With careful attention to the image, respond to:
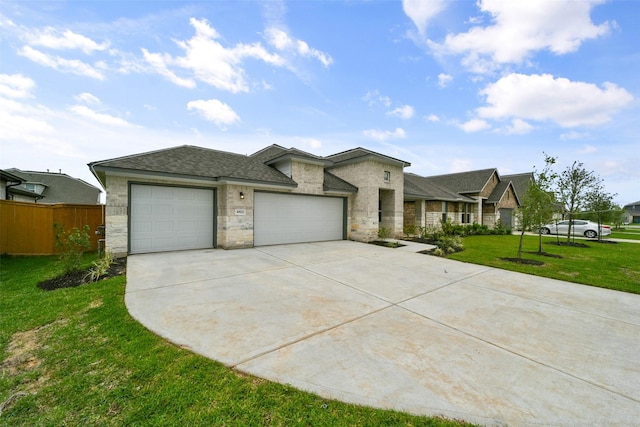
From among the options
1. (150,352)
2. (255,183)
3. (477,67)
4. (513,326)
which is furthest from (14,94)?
(477,67)

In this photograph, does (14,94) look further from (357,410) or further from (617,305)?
(617,305)

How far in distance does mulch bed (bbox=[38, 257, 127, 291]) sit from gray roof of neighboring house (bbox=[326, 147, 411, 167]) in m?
11.2

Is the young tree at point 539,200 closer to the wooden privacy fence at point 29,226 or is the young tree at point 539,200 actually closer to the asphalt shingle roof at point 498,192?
the asphalt shingle roof at point 498,192

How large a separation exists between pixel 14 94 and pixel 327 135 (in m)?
15.0

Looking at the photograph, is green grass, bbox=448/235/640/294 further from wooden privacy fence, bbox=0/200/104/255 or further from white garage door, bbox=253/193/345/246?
wooden privacy fence, bbox=0/200/104/255

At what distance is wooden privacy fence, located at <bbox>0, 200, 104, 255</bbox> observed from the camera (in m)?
9.16

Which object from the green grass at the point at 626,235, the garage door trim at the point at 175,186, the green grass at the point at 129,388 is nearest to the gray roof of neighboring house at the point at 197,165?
the garage door trim at the point at 175,186

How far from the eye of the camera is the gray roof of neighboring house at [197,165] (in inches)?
333

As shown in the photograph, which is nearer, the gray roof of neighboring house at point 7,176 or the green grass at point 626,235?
the gray roof of neighboring house at point 7,176

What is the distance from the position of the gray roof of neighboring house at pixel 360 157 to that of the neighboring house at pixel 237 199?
0.22 ft

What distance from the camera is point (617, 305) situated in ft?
16.7

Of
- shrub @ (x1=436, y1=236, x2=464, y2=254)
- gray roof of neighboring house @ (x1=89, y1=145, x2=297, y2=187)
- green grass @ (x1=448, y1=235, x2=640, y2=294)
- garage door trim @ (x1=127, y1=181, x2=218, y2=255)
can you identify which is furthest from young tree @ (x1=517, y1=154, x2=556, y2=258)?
garage door trim @ (x1=127, y1=181, x2=218, y2=255)

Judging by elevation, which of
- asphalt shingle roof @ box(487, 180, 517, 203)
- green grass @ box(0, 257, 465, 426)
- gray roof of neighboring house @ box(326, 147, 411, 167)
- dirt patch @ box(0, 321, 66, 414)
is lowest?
dirt patch @ box(0, 321, 66, 414)

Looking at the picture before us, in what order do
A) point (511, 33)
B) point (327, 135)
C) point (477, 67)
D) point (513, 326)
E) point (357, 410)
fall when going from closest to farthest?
point (357, 410) < point (513, 326) < point (511, 33) < point (477, 67) < point (327, 135)
